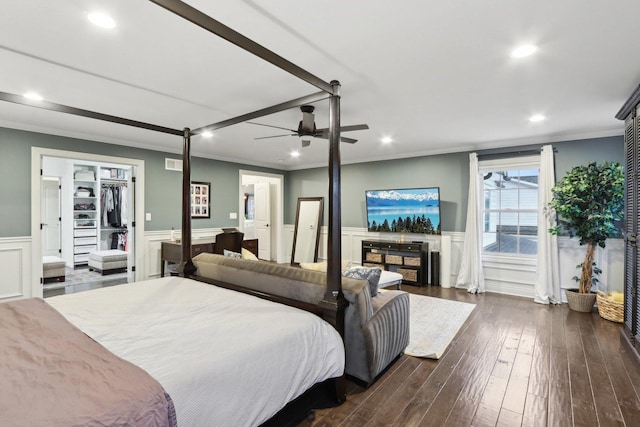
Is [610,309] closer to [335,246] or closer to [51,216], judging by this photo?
[335,246]

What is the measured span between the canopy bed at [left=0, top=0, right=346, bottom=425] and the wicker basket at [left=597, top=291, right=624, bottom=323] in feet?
11.7

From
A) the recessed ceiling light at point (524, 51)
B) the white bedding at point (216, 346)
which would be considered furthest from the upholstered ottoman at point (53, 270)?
the recessed ceiling light at point (524, 51)

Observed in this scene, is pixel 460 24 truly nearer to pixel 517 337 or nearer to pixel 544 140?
pixel 517 337

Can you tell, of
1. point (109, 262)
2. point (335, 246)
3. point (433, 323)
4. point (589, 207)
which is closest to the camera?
point (335, 246)

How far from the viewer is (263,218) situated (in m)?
8.19

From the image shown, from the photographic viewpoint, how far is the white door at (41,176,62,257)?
7.13 m

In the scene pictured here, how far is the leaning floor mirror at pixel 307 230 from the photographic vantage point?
23.7 ft

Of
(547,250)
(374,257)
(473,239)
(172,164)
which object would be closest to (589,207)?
(547,250)

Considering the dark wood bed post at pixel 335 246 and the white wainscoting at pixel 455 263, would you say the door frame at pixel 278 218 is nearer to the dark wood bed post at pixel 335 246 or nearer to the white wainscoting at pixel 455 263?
the white wainscoting at pixel 455 263

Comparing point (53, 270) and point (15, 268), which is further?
point (53, 270)

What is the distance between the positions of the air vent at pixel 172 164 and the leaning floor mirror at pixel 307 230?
2.83 metres

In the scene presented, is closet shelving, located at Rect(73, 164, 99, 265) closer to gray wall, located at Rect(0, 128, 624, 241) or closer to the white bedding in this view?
gray wall, located at Rect(0, 128, 624, 241)

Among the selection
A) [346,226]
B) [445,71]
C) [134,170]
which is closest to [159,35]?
[445,71]

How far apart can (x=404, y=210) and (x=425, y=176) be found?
72 centimetres
